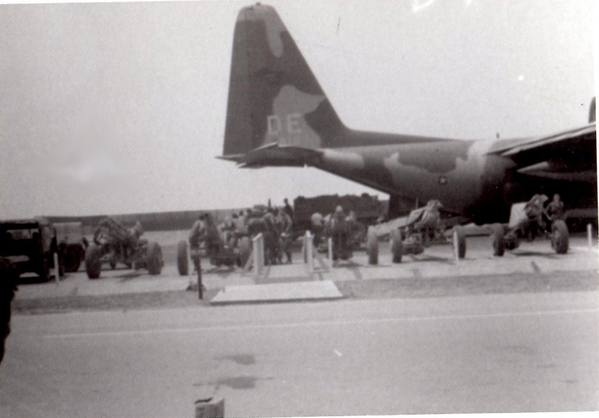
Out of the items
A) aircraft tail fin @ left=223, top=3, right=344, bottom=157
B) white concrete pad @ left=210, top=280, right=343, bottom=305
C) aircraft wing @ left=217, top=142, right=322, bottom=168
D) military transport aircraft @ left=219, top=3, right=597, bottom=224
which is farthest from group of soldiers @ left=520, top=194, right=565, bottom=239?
white concrete pad @ left=210, top=280, right=343, bottom=305

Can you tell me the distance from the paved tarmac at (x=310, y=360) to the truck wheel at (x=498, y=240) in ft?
6.31

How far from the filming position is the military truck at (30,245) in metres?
6.05

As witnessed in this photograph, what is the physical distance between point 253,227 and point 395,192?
3289mm

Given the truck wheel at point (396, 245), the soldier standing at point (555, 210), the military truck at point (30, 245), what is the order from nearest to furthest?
the military truck at point (30, 245)
the truck wheel at point (396, 245)
the soldier standing at point (555, 210)

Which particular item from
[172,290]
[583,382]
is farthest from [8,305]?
[583,382]

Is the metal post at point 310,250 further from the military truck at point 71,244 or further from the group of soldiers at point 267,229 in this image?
the military truck at point 71,244

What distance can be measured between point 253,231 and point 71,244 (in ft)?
6.16

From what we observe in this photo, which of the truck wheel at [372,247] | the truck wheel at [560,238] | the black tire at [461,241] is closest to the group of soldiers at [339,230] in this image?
the truck wheel at [372,247]

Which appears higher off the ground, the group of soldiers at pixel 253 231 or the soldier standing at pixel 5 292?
the group of soldiers at pixel 253 231

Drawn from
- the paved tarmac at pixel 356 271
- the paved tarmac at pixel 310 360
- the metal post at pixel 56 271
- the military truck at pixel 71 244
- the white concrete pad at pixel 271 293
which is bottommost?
the paved tarmac at pixel 310 360

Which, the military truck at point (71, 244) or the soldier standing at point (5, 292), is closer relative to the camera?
the soldier standing at point (5, 292)

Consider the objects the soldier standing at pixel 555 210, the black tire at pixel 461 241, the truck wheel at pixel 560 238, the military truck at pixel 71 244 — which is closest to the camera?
the military truck at pixel 71 244

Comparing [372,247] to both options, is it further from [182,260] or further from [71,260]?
[71,260]

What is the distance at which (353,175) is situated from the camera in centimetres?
847
